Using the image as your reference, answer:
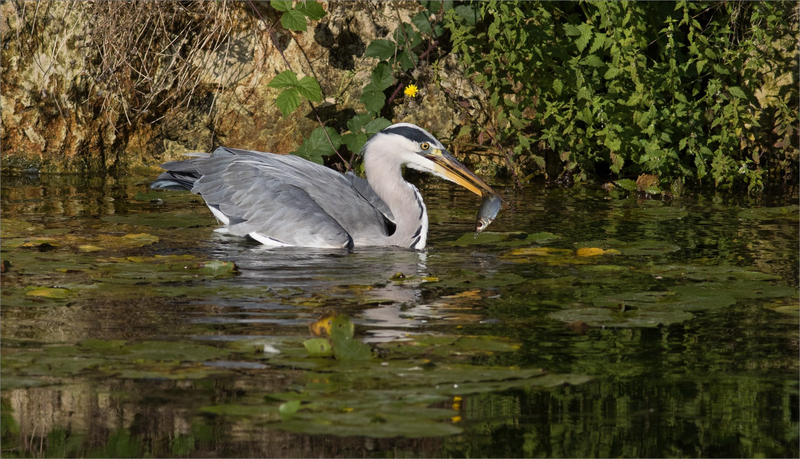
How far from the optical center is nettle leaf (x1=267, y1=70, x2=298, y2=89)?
8.35 metres

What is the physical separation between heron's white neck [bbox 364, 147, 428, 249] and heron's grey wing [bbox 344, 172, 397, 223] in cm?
7

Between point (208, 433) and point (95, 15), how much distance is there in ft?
22.4

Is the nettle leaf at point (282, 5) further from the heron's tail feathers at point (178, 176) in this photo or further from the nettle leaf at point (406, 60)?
the heron's tail feathers at point (178, 176)

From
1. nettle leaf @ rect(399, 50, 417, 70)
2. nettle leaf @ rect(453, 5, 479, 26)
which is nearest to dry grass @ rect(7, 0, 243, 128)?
nettle leaf @ rect(399, 50, 417, 70)

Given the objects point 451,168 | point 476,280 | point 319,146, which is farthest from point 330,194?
point 319,146

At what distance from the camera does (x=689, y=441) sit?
342 centimetres

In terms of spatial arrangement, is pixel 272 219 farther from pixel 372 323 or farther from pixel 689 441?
pixel 689 441

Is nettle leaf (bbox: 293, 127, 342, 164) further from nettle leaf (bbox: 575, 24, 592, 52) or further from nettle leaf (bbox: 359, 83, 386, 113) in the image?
nettle leaf (bbox: 575, 24, 592, 52)

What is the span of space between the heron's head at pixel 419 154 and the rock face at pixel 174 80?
2438 millimetres

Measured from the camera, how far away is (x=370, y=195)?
721 centimetres

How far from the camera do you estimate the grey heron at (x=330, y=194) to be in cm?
666

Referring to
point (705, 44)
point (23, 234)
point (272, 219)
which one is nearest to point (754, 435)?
point (272, 219)

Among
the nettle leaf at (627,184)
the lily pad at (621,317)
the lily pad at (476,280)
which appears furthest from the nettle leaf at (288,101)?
the lily pad at (621,317)

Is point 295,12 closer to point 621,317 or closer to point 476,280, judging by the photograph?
point 476,280
